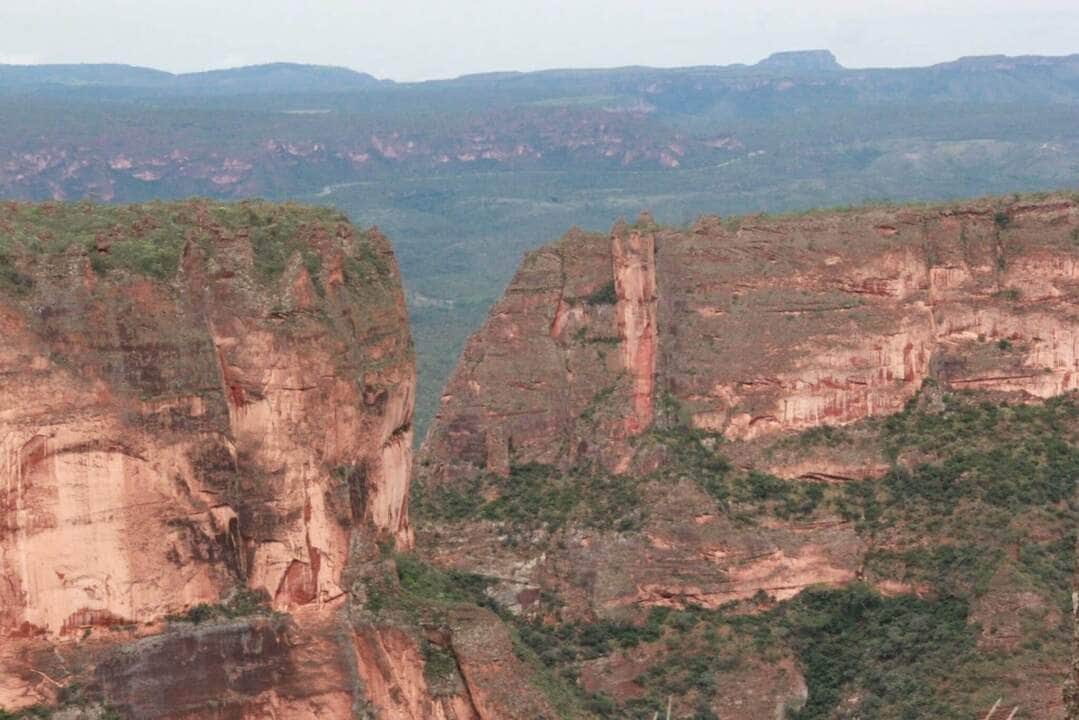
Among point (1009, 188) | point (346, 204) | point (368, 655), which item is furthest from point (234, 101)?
point (368, 655)

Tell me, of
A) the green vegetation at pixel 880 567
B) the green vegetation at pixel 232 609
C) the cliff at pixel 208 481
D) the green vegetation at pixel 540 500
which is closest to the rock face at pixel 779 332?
the green vegetation at pixel 540 500

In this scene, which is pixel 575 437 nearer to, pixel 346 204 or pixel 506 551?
pixel 506 551

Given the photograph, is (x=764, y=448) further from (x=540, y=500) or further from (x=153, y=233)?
(x=153, y=233)

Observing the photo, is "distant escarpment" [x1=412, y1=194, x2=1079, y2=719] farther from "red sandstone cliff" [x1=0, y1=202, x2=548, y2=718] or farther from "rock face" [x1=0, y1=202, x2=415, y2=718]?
"rock face" [x1=0, y1=202, x2=415, y2=718]

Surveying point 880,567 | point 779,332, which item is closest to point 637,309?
point 779,332

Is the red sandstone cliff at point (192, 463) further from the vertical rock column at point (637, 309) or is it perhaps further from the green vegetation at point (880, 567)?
the vertical rock column at point (637, 309)

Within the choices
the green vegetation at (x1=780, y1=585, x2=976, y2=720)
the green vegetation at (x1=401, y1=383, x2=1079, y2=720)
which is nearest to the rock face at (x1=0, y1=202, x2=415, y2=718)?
the green vegetation at (x1=401, y1=383, x2=1079, y2=720)
